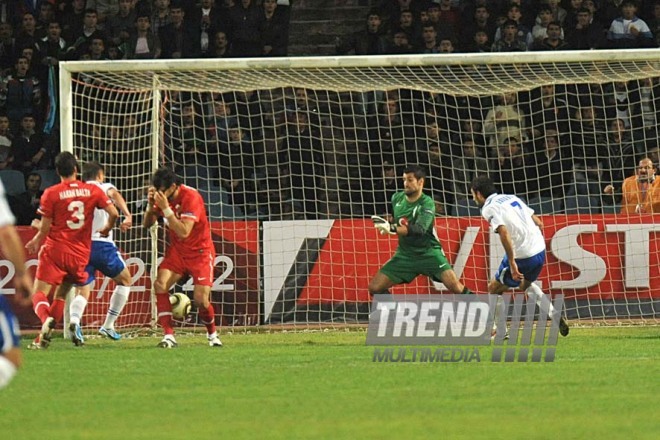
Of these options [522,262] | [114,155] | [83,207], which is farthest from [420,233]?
[114,155]

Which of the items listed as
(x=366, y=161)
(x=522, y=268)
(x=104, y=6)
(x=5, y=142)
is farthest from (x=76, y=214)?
(x=104, y=6)

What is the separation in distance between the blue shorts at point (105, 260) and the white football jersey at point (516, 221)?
428cm

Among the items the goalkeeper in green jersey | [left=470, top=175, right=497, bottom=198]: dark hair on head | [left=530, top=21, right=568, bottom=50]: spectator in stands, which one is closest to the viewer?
[left=470, top=175, right=497, bottom=198]: dark hair on head

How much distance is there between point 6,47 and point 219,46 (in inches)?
148

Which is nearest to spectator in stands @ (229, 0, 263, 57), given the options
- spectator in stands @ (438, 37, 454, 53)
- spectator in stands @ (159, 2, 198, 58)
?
spectator in stands @ (159, 2, 198, 58)

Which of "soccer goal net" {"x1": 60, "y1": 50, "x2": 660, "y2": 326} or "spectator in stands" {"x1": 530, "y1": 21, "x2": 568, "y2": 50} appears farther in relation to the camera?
"spectator in stands" {"x1": 530, "y1": 21, "x2": 568, "y2": 50}

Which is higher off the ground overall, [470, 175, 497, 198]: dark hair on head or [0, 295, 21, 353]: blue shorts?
[470, 175, 497, 198]: dark hair on head

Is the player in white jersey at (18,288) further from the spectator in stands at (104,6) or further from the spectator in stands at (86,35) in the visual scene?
the spectator in stands at (104,6)

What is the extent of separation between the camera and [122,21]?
22.0 m

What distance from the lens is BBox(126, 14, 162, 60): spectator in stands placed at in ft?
69.9

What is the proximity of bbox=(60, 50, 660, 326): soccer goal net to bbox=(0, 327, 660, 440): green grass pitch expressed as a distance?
367 cm

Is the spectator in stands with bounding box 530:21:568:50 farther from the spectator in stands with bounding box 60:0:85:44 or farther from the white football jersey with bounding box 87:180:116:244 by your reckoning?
the white football jersey with bounding box 87:180:116:244

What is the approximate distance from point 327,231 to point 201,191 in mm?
2032

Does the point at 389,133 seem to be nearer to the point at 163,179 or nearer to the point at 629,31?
the point at 629,31
